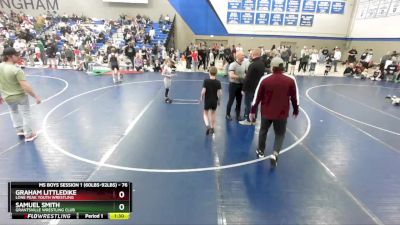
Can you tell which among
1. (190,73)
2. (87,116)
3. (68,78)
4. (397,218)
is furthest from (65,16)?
(397,218)

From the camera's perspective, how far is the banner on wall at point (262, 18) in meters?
23.9

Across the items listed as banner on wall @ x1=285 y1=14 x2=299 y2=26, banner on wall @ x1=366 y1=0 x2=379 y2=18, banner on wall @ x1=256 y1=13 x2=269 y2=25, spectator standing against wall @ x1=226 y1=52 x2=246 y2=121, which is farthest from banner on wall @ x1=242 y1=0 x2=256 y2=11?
spectator standing against wall @ x1=226 y1=52 x2=246 y2=121

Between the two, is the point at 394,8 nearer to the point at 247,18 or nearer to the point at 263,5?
the point at 263,5

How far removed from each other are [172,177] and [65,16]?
85.2 feet

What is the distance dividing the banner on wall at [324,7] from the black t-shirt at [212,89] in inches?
870

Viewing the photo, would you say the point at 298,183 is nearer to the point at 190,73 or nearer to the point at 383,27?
the point at 190,73

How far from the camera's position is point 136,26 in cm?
2391

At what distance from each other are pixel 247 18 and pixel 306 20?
5.54 metres

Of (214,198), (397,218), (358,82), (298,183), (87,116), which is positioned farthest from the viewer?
(358,82)

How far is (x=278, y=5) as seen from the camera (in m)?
23.5

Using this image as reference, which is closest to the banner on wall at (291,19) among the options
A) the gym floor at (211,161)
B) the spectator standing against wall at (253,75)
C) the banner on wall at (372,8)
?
the banner on wall at (372,8)

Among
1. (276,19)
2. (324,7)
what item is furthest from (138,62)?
(324,7)

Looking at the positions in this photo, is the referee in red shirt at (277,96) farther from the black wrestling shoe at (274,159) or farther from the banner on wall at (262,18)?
the banner on wall at (262,18)

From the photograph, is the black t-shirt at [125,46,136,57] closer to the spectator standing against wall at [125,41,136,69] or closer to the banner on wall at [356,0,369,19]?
the spectator standing against wall at [125,41,136,69]
